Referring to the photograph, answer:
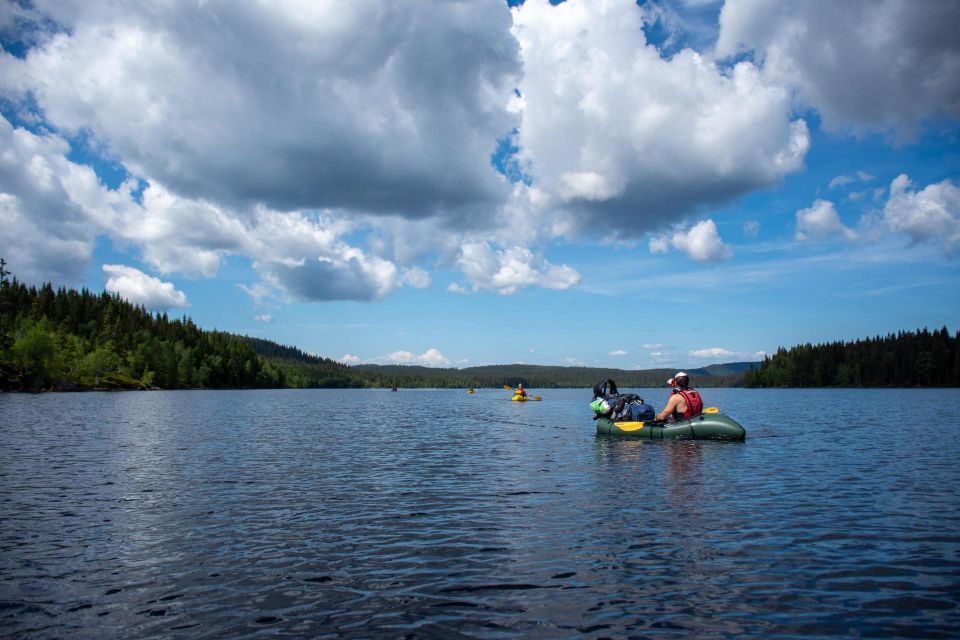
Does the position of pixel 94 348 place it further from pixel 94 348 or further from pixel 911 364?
pixel 911 364

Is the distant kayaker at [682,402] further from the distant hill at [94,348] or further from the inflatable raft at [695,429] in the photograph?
the distant hill at [94,348]

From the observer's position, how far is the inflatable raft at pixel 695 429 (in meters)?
31.2

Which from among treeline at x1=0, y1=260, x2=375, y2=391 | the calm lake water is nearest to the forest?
treeline at x1=0, y1=260, x2=375, y2=391

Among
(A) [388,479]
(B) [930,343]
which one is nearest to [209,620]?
(A) [388,479]

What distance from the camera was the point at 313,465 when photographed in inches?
959

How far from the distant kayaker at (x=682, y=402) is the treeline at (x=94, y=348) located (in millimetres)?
114723

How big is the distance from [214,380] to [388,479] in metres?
184

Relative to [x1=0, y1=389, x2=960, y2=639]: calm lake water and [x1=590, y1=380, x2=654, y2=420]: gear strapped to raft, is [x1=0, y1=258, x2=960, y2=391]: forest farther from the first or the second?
[x1=0, y1=389, x2=960, y2=639]: calm lake water

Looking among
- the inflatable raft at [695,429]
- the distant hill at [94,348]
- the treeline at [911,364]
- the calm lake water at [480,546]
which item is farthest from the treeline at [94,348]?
the treeline at [911,364]

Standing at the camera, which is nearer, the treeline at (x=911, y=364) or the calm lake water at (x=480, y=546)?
the calm lake water at (x=480, y=546)

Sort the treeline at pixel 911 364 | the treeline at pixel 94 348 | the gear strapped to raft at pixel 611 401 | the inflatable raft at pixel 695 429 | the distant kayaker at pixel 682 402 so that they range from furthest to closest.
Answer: the treeline at pixel 911 364
the treeline at pixel 94 348
the gear strapped to raft at pixel 611 401
the distant kayaker at pixel 682 402
the inflatable raft at pixel 695 429

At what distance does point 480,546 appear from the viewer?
12.6 meters

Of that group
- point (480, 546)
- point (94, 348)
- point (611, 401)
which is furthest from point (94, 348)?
point (480, 546)

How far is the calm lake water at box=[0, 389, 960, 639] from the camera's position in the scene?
8.80 meters
